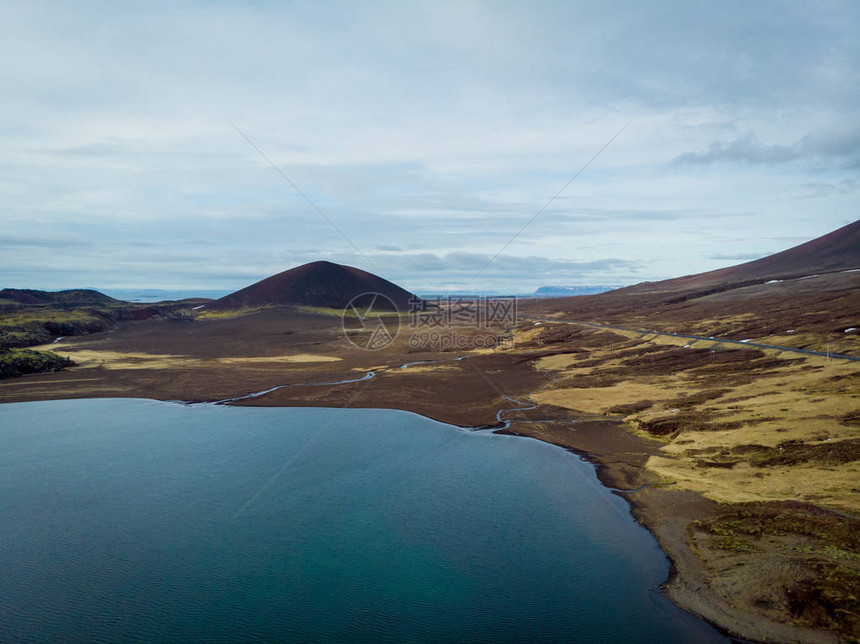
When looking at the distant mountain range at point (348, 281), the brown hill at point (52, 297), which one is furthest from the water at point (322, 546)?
the brown hill at point (52, 297)

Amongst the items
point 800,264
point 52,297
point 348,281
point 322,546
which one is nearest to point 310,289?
point 348,281

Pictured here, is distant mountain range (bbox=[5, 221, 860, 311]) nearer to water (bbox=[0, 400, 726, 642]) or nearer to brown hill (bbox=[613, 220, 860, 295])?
brown hill (bbox=[613, 220, 860, 295])

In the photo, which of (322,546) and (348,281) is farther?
(348,281)

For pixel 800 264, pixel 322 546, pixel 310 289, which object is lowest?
pixel 322 546

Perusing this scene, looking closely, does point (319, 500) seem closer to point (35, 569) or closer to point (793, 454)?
point (35, 569)

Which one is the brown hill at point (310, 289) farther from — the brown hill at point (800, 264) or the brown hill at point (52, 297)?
the brown hill at point (800, 264)

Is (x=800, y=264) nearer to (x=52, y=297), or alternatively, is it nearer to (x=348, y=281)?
(x=348, y=281)
